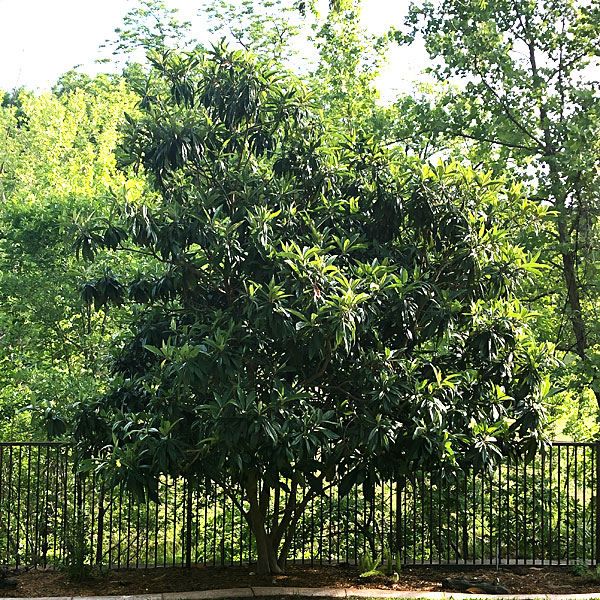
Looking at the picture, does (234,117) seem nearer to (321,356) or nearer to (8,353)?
(321,356)

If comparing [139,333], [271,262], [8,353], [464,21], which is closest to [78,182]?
[8,353]

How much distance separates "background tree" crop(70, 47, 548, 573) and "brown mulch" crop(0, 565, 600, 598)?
4.27 feet

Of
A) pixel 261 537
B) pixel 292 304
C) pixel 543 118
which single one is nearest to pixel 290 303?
pixel 292 304

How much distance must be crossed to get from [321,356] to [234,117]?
231cm

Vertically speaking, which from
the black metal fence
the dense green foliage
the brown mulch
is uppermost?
the dense green foliage

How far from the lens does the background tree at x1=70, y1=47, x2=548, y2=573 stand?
20.7ft

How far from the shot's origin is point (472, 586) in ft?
25.6

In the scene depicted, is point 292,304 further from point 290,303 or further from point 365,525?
point 365,525

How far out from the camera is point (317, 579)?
8133 mm

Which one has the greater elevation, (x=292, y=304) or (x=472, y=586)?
(x=292, y=304)

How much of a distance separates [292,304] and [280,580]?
340 centimetres

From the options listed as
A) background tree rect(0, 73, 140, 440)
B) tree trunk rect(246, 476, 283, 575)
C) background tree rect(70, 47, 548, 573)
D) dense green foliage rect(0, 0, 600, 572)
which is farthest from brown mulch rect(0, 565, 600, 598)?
background tree rect(0, 73, 140, 440)

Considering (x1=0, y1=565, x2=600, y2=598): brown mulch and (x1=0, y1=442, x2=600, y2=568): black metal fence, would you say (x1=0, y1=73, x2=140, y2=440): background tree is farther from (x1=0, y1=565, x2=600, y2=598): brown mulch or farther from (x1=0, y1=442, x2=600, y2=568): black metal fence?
(x1=0, y1=565, x2=600, y2=598): brown mulch

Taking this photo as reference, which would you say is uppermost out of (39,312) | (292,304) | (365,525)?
(39,312)
